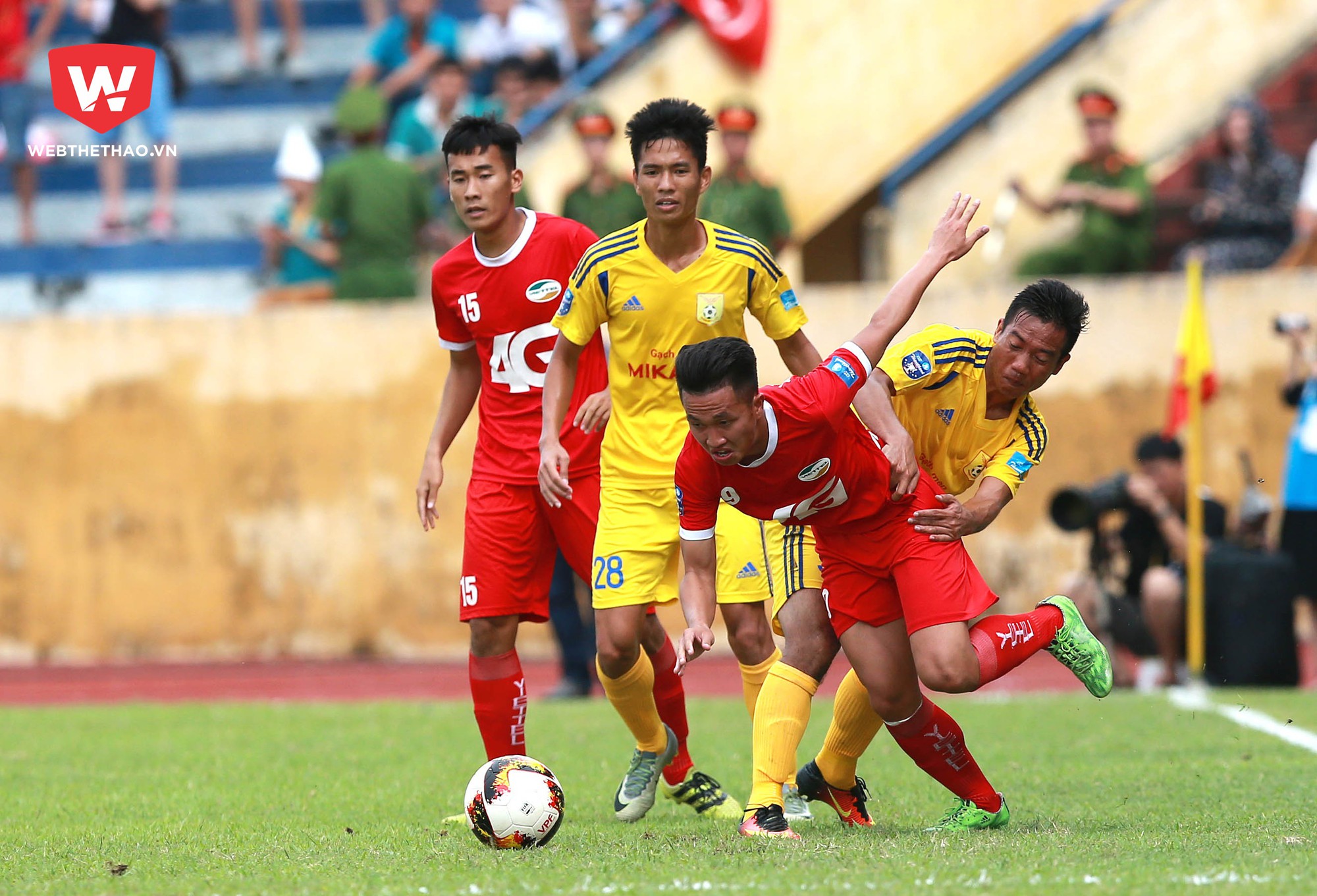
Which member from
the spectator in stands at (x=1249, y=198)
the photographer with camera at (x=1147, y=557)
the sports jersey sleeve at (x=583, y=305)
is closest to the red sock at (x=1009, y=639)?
the sports jersey sleeve at (x=583, y=305)

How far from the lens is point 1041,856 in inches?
200

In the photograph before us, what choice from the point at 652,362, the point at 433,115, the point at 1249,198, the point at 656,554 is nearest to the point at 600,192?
the point at 433,115

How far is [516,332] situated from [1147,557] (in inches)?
266

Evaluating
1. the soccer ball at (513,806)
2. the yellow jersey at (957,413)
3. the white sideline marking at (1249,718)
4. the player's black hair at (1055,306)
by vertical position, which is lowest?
the white sideline marking at (1249,718)

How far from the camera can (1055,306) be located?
19.0 feet

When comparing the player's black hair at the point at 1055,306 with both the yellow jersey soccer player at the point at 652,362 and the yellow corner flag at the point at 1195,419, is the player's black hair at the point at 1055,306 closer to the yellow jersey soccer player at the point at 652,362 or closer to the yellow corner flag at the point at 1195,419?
the yellow jersey soccer player at the point at 652,362

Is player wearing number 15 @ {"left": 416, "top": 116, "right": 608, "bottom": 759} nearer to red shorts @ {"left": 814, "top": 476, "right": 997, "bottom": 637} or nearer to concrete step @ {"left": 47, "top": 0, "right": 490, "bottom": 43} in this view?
red shorts @ {"left": 814, "top": 476, "right": 997, "bottom": 637}

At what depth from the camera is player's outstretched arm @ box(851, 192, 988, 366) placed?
18.5ft

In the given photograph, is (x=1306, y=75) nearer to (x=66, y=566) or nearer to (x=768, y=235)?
(x=768, y=235)

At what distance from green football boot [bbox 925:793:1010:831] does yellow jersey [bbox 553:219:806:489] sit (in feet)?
5.09

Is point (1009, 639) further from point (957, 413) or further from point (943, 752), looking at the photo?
point (957, 413)

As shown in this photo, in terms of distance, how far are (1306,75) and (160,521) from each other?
10924 millimetres

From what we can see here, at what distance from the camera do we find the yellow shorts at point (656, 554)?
6.35m

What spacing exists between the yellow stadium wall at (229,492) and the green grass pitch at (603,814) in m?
4.17
